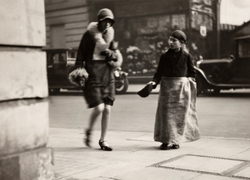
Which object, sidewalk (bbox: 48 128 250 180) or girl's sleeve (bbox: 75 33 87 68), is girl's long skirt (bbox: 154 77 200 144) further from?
girl's sleeve (bbox: 75 33 87 68)

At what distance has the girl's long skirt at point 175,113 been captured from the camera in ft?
17.4

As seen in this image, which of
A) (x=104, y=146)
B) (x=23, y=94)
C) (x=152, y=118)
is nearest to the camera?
(x=23, y=94)

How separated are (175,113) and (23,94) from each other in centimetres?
244

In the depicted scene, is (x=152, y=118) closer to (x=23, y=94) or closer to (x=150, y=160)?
(x=150, y=160)

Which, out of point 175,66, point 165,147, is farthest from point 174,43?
point 165,147

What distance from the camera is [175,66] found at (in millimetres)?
5363

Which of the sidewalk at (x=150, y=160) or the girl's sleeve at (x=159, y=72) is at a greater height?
the girl's sleeve at (x=159, y=72)

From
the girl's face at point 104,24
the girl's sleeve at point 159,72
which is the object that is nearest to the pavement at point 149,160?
the girl's sleeve at point 159,72

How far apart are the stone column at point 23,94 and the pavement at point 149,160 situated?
0.47 m

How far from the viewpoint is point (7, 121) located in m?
3.31

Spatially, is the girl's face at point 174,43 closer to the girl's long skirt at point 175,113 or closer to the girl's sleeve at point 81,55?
the girl's long skirt at point 175,113

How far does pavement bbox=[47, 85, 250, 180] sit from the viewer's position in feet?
12.8

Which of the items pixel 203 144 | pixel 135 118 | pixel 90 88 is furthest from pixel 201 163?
pixel 135 118

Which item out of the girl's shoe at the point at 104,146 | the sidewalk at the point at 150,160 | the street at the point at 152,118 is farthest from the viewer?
the street at the point at 152,118
